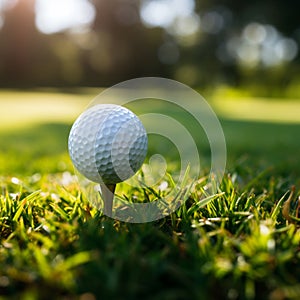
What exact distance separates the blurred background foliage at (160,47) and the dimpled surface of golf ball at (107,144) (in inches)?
1111

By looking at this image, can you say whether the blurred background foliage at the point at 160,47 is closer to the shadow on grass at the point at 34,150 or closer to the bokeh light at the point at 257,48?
the bokeh light at the point at 257,48

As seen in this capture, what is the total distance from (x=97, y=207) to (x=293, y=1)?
2865cm

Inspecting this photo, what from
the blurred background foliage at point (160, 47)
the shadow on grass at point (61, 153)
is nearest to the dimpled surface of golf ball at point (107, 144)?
the shadow on grass at point (61, 153)

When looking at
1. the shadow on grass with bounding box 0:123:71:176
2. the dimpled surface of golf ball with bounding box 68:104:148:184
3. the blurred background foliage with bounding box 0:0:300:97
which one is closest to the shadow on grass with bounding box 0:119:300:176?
the shadow on grass with bounding box 0:123:71:176

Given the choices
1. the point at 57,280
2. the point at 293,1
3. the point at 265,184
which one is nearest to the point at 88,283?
the point at 57,280

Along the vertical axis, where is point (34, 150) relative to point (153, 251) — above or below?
below

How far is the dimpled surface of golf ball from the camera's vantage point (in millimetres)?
1951

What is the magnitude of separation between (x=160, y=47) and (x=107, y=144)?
40.2 m

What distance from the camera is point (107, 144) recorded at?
1.95 metres

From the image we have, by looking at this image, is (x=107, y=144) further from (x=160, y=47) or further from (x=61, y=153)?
(x=160, y=47)

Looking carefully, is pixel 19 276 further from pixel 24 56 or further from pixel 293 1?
pixel 24 56

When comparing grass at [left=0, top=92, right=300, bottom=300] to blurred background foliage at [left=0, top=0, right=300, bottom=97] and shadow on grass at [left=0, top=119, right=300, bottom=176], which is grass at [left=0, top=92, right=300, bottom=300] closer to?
shadow on grass at [left=0, top=119, right=300, bottom=176]

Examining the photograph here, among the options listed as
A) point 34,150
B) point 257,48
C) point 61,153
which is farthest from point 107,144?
point 257,48

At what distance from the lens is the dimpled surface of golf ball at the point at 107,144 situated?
195 cm
